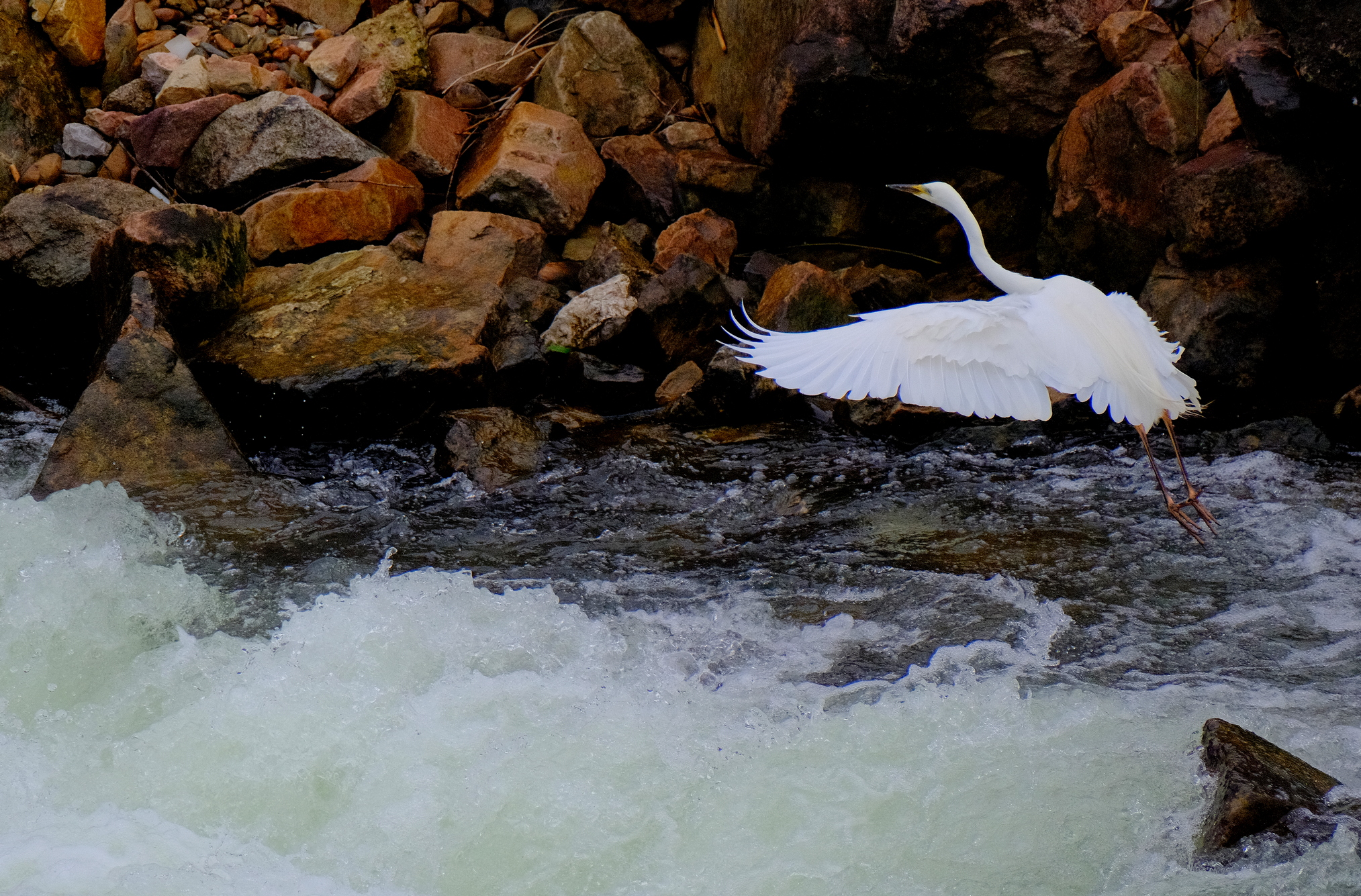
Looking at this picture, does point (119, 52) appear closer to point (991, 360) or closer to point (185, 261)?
point (185, 261)

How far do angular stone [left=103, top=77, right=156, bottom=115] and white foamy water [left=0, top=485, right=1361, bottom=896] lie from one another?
13.7 ft

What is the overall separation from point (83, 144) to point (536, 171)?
2617mm

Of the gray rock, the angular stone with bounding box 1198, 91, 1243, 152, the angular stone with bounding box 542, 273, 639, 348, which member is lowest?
the angular stone with bounding box 542, 273, 639, 348

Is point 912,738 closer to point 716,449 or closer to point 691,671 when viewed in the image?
point 691,671

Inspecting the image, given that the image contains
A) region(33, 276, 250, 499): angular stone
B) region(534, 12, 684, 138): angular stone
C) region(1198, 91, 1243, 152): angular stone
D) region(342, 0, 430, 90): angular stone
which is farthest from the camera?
region(342, 0, 430, 90): angular stone

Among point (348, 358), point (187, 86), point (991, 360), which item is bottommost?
point (348, 358)

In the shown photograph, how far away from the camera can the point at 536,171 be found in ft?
19.8

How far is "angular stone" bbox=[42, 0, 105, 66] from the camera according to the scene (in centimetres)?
647

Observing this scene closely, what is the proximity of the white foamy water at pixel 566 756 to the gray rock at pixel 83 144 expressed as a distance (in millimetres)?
3884

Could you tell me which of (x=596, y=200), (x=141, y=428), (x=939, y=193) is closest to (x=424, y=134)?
(x=596, y=200)

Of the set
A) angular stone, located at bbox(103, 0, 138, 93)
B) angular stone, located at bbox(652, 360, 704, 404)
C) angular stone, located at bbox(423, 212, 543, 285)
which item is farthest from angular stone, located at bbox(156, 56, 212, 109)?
angular stone, located at bbox(652, 360, 704, 404)

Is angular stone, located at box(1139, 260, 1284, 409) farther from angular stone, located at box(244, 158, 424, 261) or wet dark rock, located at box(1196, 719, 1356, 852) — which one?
angular stone, located at box(244, 158, 424, 261)

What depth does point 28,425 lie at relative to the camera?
15.8ft

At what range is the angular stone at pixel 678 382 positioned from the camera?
505 cm
